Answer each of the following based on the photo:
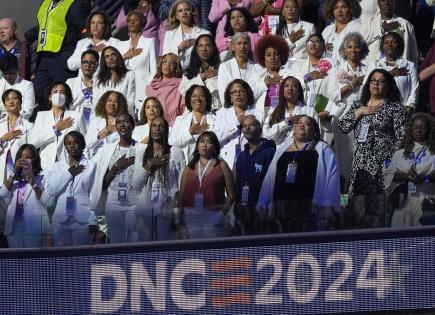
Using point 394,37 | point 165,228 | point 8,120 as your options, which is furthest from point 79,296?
point 8,120

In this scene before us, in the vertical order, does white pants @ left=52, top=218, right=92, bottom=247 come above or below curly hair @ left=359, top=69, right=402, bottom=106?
below

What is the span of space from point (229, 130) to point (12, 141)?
267 cm

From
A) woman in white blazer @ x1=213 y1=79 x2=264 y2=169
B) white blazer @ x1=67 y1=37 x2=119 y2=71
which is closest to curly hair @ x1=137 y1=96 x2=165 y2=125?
woman in white blazer @ x1=213 y1=79 x2=264 y2=169

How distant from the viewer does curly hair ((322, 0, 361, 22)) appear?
14.9 metres

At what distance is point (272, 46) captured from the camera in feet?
48.3

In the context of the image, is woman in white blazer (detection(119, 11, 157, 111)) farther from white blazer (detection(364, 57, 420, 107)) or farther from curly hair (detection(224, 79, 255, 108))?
white blazer (detection(364, 57, 420, 107))

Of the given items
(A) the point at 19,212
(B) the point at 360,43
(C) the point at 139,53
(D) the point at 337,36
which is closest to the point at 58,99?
(C) the point at 139,53

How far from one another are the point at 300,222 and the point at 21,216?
6.78 ft

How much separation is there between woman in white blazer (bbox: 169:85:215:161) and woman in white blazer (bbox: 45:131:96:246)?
84 cm

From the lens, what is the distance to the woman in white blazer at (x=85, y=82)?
15.9m

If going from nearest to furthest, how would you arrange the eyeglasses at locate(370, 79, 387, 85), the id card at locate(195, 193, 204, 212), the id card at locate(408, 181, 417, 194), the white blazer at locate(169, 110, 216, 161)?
the id card at locate(408, 181, 417, 194) < the id card at locate(195, 193, 204, 212) < the eyeglasses at locate(370, 79, 387, 85) < the white blazer at locate(169, 110, 216, 161)

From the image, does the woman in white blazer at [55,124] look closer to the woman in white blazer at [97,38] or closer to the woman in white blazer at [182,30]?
the woman in white blazer at [97,38]

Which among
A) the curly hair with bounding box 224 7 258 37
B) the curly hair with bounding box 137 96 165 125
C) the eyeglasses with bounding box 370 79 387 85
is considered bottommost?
the curly hair with bounding box 137 96 165 125

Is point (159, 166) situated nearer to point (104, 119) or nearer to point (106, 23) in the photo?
point (104, 119)
